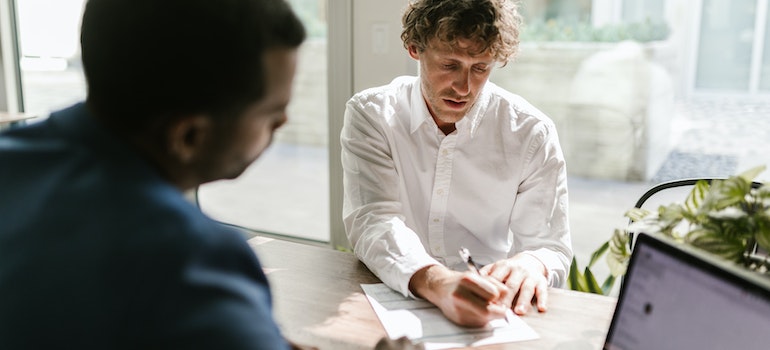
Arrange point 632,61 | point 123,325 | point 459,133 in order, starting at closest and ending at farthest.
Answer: point 123,325 < point 459,133 < point 632,61

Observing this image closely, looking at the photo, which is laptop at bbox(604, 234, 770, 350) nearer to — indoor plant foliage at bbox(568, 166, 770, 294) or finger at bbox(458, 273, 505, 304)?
indoor plant foliage at bbox(568, 166, 770, 294)

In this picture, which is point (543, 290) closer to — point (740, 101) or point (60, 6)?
point (740, 101)

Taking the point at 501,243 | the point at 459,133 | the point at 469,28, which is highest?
the point at 469,28

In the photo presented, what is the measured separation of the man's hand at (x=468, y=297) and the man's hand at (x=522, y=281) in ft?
0.08

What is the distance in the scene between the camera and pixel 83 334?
511mm

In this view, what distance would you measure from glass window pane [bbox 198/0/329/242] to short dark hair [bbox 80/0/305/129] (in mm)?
2217

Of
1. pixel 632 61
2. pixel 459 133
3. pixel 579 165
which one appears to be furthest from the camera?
pixel 579 165

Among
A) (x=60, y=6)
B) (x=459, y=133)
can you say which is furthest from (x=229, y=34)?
(x=60, y=6)

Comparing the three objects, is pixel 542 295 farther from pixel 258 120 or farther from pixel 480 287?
pixel 258 120

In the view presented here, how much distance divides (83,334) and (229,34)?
10.7 inches

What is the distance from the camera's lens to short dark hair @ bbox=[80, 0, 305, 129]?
0.55 m

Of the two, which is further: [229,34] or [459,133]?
[459,133]

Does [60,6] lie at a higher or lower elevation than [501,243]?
higher

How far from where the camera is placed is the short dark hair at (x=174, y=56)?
552 mm
